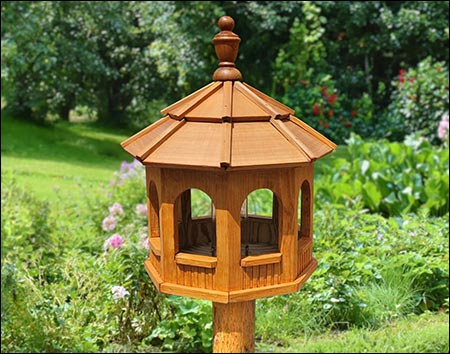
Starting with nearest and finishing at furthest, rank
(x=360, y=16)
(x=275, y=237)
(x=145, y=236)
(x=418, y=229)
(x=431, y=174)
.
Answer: (x=275, y=237)
(x=145, y=236)
(x=418, y=229)
(x=431, y=174)
(x=360, y=16)

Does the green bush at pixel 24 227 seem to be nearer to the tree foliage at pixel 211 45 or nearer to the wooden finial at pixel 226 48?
the wooden finial at pixel 226 48

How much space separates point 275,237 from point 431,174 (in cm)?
437

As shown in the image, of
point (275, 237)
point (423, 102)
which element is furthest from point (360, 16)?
point (275, 237)

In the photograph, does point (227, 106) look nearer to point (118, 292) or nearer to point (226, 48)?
point (226, 48)

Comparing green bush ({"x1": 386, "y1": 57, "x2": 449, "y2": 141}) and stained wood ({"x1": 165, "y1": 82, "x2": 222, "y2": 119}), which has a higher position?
stained wood ({"x1": 165, "y1": 82, "x2": 222, "y2": 119})

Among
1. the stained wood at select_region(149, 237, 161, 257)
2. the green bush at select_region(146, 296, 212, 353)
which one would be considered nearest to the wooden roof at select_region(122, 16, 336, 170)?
the stained wood at select_region(149, 237, 161, 257)

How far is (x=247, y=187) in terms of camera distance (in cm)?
203

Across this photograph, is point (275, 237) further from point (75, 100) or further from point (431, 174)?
point (75, 100)

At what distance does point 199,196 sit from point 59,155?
615 centimetres

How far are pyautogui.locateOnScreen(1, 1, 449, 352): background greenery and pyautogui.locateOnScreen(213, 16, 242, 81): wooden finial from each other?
1891mm

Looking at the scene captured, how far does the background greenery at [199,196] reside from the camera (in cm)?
378

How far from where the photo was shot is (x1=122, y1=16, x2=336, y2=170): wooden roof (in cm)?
193

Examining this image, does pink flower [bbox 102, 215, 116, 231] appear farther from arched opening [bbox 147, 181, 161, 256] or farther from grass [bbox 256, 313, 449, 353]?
arched opening [bbox 147, 181, 161, 256]

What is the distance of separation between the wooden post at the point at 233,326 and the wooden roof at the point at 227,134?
56 cm
